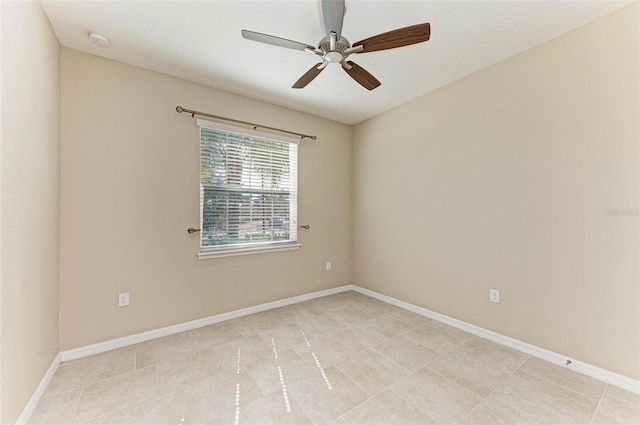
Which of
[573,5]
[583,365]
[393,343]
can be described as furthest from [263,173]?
[583,365]

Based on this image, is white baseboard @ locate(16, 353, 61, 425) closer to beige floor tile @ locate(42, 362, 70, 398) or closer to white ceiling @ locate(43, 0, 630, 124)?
beige floor tile @ locate(42, 362, 70, 398)

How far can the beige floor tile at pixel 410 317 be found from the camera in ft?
9.18

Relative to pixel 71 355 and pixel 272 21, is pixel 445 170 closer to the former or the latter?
pixel 272 21

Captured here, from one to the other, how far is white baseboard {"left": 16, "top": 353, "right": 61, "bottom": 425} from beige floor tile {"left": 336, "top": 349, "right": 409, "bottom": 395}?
1.82 m

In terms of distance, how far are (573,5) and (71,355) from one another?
4.43 m

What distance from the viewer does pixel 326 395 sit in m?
1.67

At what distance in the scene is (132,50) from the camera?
2182mm

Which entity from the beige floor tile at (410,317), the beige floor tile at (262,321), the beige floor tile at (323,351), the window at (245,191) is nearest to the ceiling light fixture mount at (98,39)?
the window at (245,191)

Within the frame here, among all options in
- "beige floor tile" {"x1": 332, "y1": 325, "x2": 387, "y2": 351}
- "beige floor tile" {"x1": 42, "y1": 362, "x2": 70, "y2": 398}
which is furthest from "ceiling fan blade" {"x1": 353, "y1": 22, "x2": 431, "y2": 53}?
"beige floor tile" {"x1": 42, "y1": 362, "x2": 70, "y2": 398}

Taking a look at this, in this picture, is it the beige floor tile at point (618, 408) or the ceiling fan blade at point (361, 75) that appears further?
the ceiling fan blade at point (361, 75)

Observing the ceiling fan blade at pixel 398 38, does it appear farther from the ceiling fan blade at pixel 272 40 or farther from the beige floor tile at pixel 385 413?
the beige floor tile at pixel 385 413

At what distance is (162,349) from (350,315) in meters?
1.85

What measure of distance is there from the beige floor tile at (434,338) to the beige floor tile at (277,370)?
1.07 meters

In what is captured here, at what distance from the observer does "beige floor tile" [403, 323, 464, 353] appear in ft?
7.52
